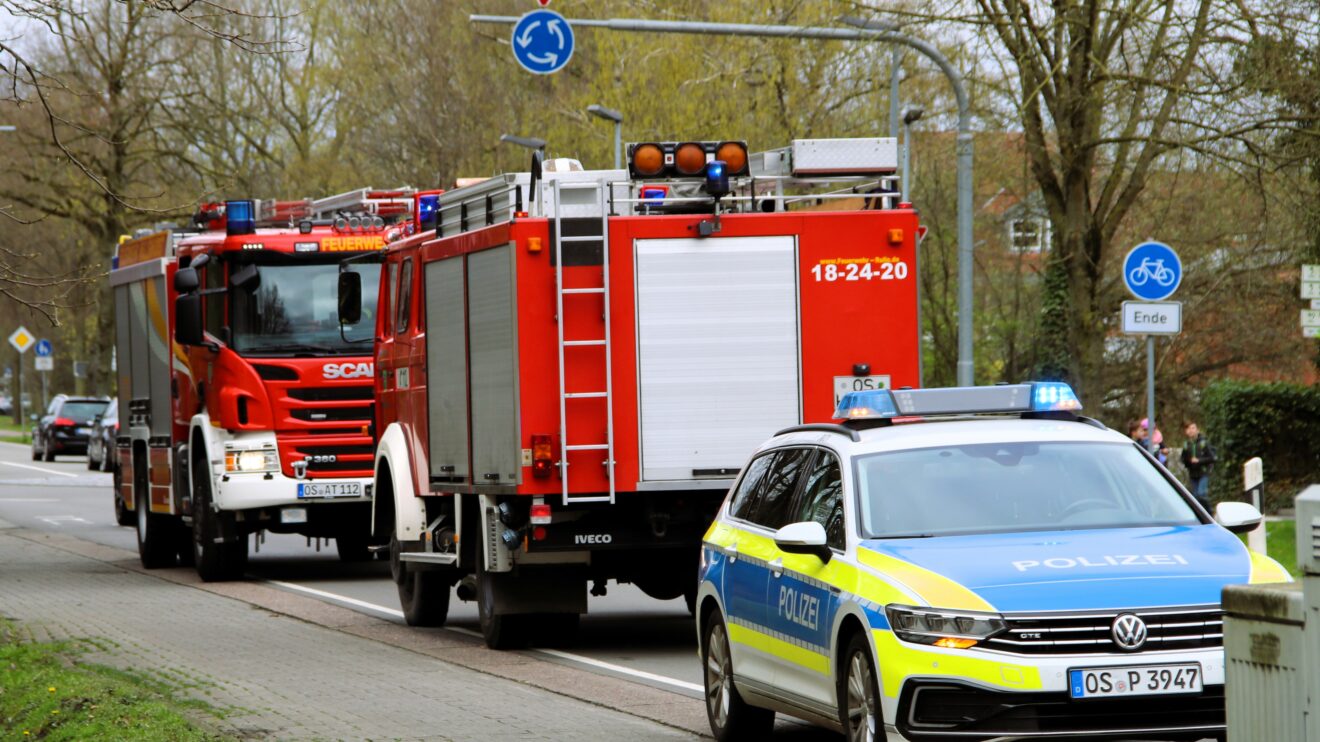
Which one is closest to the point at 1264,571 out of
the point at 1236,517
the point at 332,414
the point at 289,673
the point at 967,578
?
the point at 1236,517

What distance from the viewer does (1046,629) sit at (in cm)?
729

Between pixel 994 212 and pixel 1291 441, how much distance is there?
11499 millimetres

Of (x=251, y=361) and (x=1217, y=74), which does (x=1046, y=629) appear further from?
(x=1217, y=74)

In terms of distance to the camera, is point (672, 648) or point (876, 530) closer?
point (876, 530)

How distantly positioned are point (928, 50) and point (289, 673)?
34.0 feet

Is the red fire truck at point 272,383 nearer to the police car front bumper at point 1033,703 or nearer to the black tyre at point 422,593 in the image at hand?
the black tyre at point 422,593

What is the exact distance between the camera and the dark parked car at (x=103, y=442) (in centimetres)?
4666

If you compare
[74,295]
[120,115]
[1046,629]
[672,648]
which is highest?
[120,115]

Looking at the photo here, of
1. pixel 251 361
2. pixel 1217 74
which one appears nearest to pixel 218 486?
pixel 251 361

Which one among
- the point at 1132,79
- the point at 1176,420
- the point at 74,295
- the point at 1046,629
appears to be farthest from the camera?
the point at 1176,420

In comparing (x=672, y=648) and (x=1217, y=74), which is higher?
(x=1217, y=74)

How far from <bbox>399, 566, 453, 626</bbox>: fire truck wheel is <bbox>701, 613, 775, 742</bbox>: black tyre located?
5786 millimetres

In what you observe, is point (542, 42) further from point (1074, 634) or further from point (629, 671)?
point (1074, 634)

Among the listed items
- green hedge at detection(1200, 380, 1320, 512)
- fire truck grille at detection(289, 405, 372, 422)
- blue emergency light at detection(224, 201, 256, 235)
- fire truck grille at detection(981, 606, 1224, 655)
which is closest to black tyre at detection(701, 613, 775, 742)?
fire truck grille at detection(981, 606, 1224, 655)
